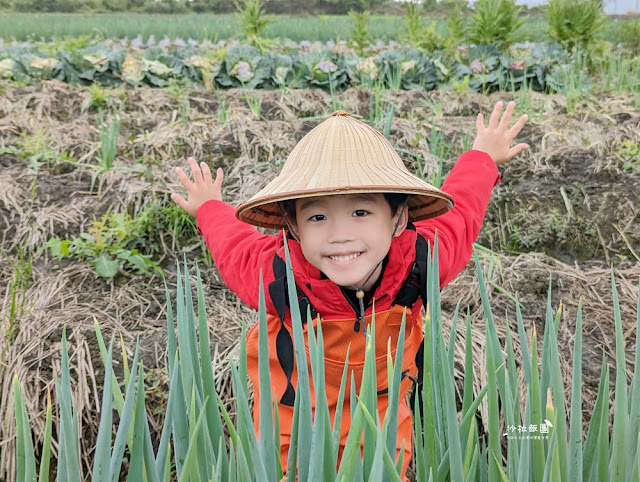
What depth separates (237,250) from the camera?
157cm

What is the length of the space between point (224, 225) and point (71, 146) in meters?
1.84

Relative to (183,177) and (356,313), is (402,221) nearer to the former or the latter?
(356,313)

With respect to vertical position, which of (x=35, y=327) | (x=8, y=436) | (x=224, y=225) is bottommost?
(x=8, y=436)

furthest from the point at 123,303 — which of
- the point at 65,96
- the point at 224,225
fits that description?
the point at 65,96

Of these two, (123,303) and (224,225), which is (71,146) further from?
(224,225)

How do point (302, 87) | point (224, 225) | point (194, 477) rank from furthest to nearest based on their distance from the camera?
point (302, 87) → point (224, 225) → point (194, 477)

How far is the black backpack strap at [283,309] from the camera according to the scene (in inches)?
53.8

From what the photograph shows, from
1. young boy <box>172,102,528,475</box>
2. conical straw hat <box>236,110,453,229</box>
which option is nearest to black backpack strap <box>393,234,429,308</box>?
young boy <box>172,102,528,475</box>

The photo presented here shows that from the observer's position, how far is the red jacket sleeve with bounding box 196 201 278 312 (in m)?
1.50

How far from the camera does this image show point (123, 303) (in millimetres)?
2215

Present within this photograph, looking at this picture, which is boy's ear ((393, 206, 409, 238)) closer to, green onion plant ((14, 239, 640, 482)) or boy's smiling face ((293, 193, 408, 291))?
boy's smiling face ((293, 193, 408, 291))

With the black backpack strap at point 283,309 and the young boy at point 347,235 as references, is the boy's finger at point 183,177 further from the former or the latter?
the black backpack strap at point 283,309

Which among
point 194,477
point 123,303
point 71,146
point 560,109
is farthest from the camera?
point 560,109

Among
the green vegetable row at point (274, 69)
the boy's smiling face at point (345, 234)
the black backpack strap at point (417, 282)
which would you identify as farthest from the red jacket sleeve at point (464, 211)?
the green vegetable row at point (274, 69)
